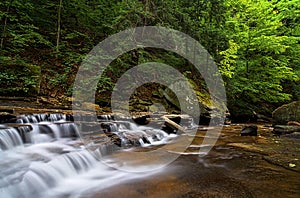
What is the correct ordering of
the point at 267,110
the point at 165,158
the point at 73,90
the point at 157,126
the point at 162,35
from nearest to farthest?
the point at 165,158 → the point at 157,126 → the point at 73,90 → the point at 162,35 → the point at 267,110

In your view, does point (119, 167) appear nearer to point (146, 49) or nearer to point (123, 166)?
point (123, 166)

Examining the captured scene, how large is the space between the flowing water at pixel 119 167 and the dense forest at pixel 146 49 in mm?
4597

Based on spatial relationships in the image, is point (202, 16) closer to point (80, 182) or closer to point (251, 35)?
point (251, 35)

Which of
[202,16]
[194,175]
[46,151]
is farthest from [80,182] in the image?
[202,16]

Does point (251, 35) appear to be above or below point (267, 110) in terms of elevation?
above

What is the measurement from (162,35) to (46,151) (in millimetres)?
8770

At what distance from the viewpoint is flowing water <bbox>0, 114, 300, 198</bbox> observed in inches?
113

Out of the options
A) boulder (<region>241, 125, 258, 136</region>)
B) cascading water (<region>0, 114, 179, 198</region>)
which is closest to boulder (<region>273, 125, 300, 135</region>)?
boulder (<region>241, 125, 258, 136</region>)

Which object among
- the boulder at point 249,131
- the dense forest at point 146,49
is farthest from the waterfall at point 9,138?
the boulder at point 249,131

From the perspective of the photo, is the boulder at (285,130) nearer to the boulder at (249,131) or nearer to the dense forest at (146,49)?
the boulder at (249,131)

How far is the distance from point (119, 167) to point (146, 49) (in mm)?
10501

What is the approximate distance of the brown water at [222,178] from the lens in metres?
2.81

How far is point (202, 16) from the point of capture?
10.6m

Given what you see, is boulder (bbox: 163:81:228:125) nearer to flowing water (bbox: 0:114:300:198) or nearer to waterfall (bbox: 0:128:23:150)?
flowing water (bbox: 0:114:300:198)
